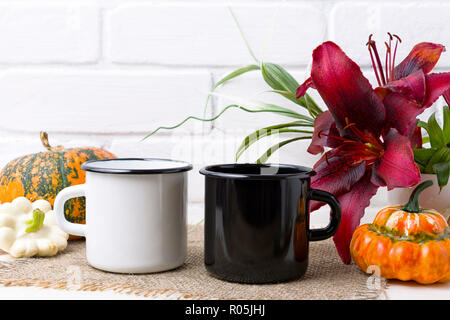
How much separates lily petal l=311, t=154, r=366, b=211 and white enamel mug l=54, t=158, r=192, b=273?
8.5 inches

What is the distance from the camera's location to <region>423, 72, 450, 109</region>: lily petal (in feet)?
2.36

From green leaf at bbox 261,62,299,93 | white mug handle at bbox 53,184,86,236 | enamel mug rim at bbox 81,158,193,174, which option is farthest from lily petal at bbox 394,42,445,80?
white mug handle at bbox 53,184,86,236

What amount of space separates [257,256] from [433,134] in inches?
14.5

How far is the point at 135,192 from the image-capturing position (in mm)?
725

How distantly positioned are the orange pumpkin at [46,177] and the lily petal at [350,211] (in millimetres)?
476

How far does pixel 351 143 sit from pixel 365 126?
0.03 meters

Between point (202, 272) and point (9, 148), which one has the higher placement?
point (9, 148)

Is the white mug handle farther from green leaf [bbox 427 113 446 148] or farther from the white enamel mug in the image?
green leaf [bbox 427 113 446 148]

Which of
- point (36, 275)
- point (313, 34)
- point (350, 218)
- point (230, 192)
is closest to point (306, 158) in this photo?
point (313, 34)

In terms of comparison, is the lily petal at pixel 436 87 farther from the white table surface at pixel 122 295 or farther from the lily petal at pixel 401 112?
the white table surface at pixel 122 295

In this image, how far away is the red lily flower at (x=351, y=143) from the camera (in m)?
0.74

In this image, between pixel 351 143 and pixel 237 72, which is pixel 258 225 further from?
pixel 237 72

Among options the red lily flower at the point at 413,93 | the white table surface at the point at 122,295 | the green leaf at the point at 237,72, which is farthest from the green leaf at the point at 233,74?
the white table surface at the point at 122,295

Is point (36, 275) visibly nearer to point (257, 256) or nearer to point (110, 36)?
point (257, 256)
